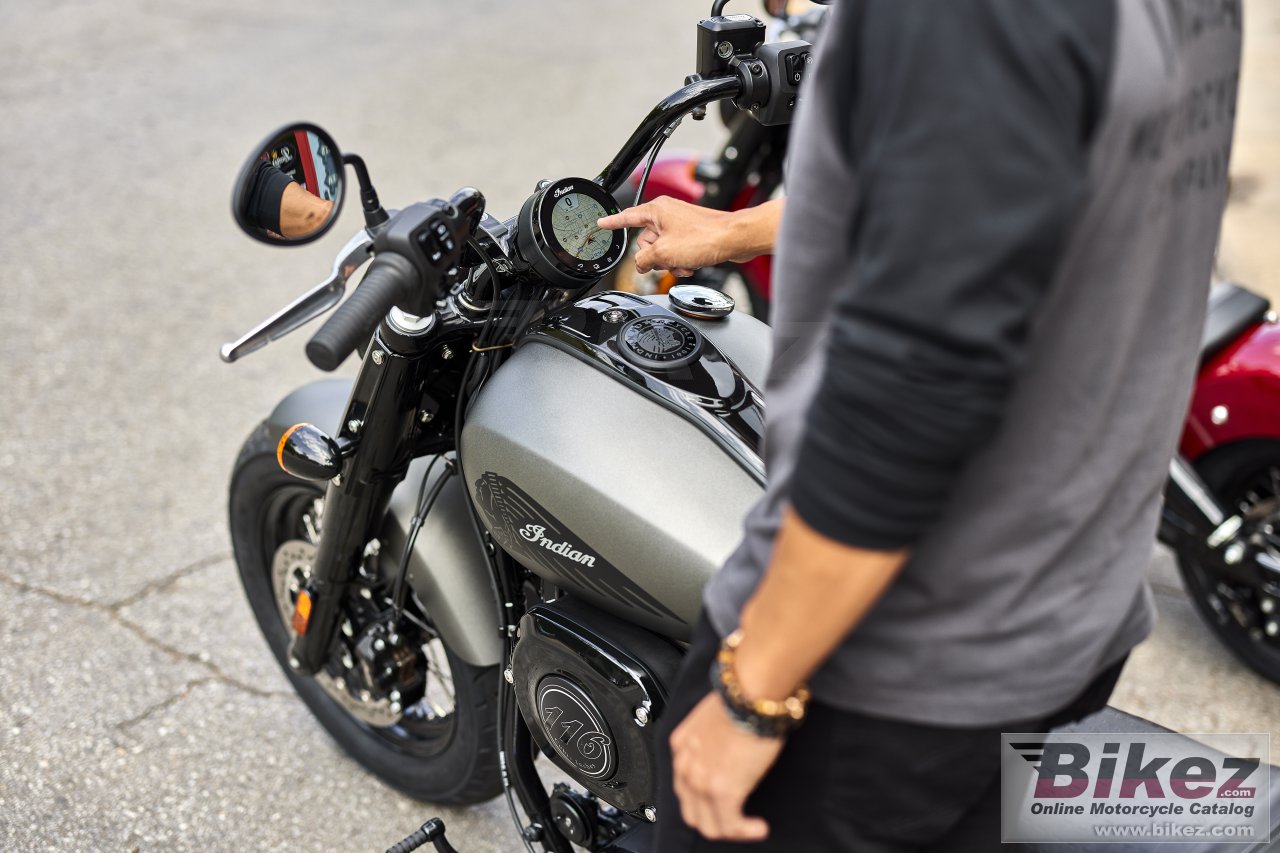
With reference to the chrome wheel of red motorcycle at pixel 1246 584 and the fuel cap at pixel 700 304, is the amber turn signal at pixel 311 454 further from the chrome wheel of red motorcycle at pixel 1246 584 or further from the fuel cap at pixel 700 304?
the chrome wheel of red motorcycle at pixel 1246 584

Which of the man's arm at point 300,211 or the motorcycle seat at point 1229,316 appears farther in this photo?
the motorcycle seat at point 1229,316

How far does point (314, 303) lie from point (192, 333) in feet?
9.10

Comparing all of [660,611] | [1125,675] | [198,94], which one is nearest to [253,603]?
[660,611]

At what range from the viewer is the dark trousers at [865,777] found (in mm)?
1040

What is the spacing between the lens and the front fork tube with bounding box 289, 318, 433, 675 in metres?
1.72

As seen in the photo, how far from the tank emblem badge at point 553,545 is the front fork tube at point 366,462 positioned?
0.30 metres

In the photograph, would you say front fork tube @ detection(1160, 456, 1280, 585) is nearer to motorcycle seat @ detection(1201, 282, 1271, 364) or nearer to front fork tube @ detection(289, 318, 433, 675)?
motorcycle seat @ detection(1201, 282, 1271, 364)

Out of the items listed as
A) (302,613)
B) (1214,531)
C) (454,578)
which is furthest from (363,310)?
(1214,531)

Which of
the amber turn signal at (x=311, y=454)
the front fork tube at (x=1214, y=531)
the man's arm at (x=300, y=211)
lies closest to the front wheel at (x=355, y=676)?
the amber turn signal at (x=311, y=454)

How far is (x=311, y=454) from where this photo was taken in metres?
1.78

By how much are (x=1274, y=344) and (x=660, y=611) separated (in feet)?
5.78

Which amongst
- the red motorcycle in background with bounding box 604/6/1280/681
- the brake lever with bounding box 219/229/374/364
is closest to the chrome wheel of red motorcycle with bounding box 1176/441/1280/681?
the red motorcycle in background with bounding box 604/6/1280/681

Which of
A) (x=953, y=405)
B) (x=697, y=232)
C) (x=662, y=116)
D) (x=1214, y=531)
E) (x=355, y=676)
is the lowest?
(x=355, y=676)

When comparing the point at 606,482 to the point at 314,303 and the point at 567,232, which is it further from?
the point at 314,303
